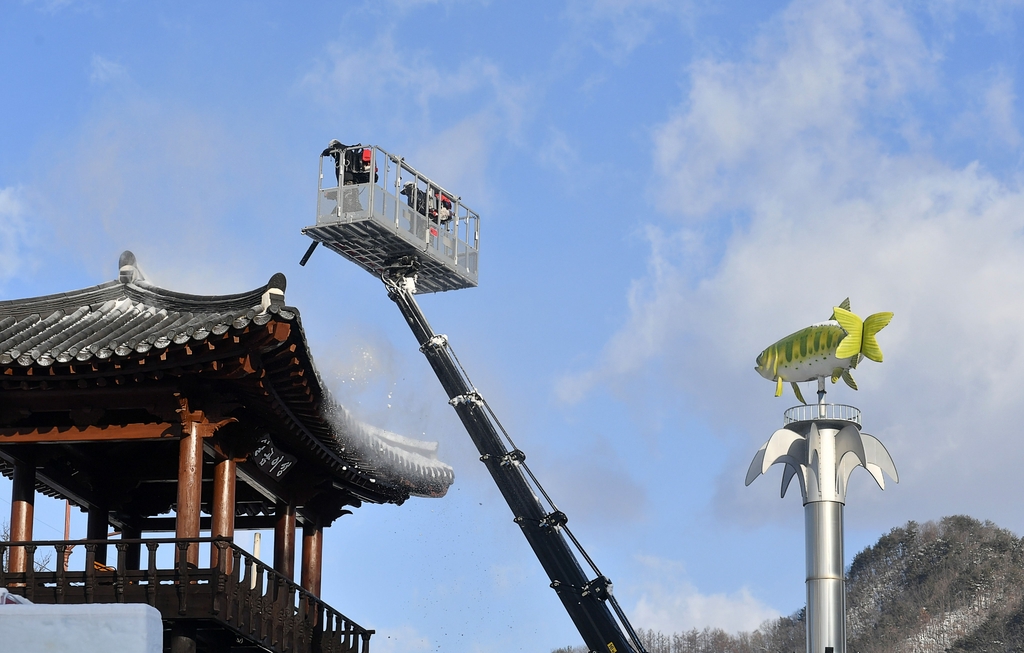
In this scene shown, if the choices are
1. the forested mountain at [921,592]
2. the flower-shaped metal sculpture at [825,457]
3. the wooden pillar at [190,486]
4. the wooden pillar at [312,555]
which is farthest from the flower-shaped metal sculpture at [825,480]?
the forested mountain at [921,592]

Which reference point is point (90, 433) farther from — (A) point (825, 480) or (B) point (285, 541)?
(A) point (825, 480)

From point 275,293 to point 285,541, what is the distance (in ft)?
22.6

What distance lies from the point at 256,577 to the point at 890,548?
127882 mm

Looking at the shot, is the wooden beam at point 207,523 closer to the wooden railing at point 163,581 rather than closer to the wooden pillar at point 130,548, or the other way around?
the wooden pillar at point 130,548

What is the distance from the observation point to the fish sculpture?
98.3 feet

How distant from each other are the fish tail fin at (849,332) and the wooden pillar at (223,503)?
15.7m

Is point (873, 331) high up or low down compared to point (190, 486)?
up

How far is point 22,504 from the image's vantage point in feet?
63.0

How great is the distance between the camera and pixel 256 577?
17.8m

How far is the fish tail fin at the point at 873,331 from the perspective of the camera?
2991cm

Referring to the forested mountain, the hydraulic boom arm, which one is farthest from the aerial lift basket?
the forested mountain

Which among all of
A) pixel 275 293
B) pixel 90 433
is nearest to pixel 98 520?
pixel 90 433

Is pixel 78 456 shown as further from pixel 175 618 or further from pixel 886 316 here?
pixel 886 316

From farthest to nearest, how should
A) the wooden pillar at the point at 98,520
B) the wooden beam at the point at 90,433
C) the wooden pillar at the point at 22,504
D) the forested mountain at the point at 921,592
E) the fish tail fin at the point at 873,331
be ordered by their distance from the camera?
the forested mountain at the point at 921,592, the fish tail fin at the point at 873,331, the wooden pillar at the point at 98,520, the wooden pillar at the point at 22,504, the wooden beam at the point at 90,433
